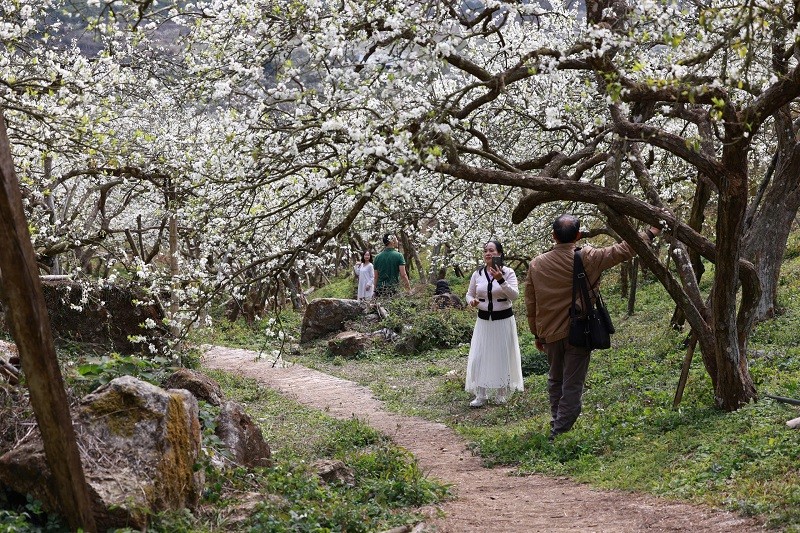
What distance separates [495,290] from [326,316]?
332 inches

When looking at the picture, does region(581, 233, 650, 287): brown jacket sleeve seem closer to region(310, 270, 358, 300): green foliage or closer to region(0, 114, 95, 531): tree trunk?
region(0, 114, 95, 531): tree trunk

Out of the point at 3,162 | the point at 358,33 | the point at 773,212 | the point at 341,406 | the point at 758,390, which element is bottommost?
the point at 341,406

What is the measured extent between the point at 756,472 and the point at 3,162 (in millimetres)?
5348

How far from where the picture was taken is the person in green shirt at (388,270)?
768 inches

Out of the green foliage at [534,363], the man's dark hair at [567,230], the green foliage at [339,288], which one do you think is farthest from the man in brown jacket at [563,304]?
the green foliage at [339,288]

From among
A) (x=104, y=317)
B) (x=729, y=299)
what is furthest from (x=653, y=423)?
(x=104, y=317)

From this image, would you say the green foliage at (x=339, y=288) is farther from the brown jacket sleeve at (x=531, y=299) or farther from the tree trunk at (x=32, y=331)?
the tree trunk at (x=32, y=331)

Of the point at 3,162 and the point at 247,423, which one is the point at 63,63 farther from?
the point at 3,162

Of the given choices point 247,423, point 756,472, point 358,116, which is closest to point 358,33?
point 358,116

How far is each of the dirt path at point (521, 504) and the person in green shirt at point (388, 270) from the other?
877 cm

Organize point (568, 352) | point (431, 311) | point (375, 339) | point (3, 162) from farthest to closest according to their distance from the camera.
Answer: point (431, 311) → point (375, 339) → point (568, 352) → point (3, 162)

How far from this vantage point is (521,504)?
23.1 feet

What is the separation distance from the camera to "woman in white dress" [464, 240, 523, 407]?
11.2m

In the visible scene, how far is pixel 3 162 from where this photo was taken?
14.3 ft
